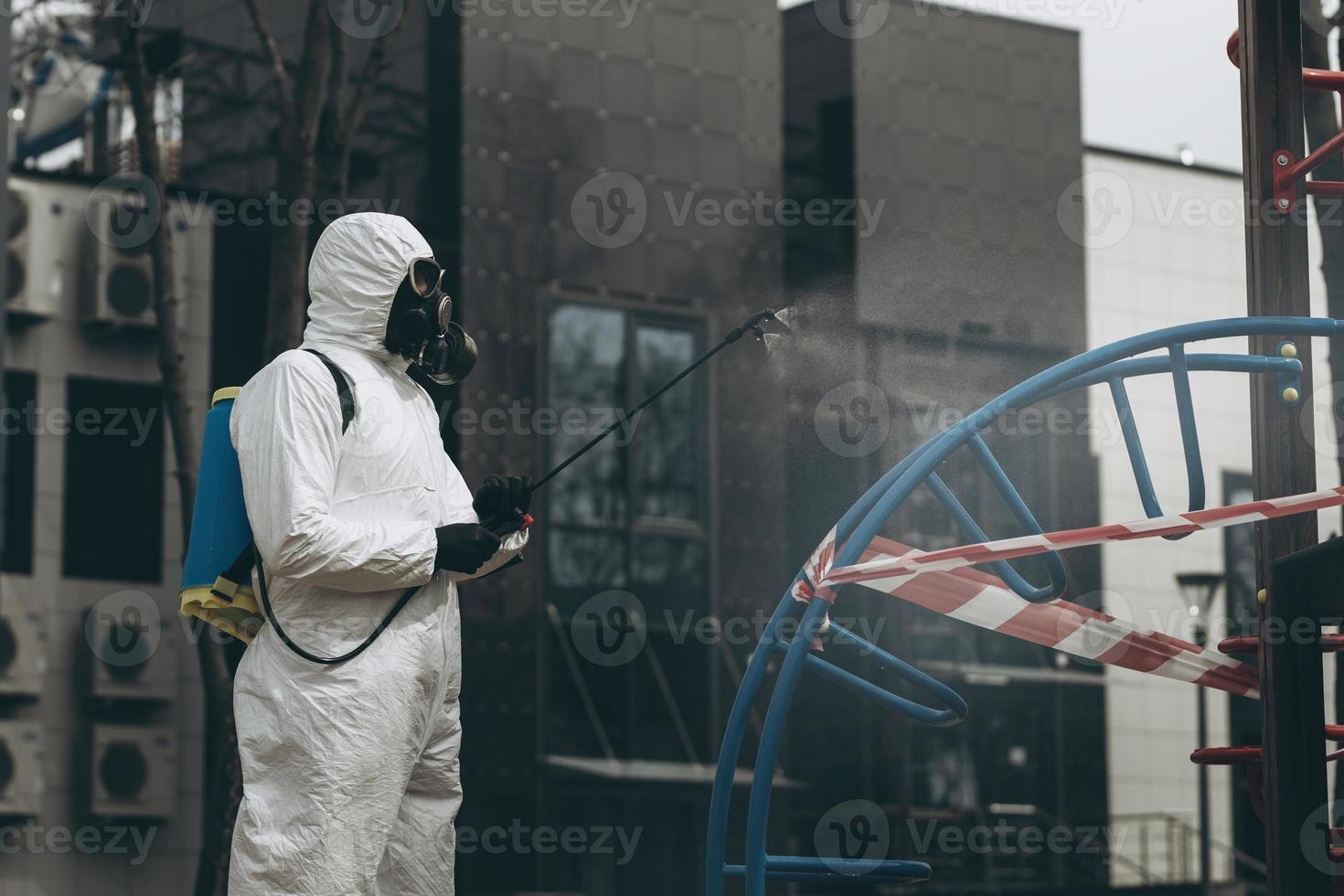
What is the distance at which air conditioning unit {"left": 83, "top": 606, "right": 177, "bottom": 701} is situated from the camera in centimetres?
1471

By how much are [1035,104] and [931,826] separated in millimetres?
7386

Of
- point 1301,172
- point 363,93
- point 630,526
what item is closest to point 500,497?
point 1301,172

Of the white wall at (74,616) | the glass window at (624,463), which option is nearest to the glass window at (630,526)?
the glass window at (624,463)

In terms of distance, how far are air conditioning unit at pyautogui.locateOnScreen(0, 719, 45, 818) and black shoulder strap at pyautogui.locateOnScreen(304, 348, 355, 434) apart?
10141mm

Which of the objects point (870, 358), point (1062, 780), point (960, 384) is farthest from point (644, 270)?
point (1062, 780)

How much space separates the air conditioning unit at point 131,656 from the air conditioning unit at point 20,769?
531 mm

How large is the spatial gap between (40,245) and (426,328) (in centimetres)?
1056

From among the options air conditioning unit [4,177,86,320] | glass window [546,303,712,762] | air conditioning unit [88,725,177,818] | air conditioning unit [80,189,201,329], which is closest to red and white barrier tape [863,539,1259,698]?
air conditioning unit [88,725,177,818]

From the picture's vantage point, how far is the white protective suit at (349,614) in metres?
4.92

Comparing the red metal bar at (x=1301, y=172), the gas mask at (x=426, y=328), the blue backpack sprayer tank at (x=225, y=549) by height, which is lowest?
the blue backpack sprayer tank at (x=225, y=549)

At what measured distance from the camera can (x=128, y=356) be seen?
15.3 meters

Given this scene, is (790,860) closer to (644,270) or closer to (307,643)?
(307,643)

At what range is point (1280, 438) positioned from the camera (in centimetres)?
582

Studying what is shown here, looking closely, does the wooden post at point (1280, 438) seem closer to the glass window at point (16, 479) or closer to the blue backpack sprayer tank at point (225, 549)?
the blue backpack sprayer tank at point (225, 549)
